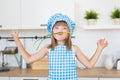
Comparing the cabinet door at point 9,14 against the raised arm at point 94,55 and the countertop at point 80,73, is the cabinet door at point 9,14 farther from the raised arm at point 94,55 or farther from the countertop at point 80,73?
the raised arm at point 94,55

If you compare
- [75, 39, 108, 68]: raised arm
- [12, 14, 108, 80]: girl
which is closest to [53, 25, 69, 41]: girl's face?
[12, 14, 108, 80]: girl

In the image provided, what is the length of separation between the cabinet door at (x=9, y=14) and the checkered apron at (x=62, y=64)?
1.12 metres

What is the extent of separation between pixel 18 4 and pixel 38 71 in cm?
82

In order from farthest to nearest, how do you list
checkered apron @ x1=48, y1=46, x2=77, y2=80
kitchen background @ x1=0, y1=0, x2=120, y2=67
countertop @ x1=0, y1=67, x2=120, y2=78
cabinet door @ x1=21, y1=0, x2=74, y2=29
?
kitchen background @ x1=0, y1=0, x2=120, y2=67, cabinet door @ x1=21, y1=0, x2=74, y2=29, countertop @ x1=0, y1=67, x2=120, y2=78, checkered apron @ x1=48, y1=46, x2=77, y2=80

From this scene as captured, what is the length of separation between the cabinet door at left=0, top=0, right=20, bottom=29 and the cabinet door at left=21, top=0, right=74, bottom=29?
0.24ft

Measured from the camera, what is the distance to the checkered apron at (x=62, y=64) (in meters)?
1.87

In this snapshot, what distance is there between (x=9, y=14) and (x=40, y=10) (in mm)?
373

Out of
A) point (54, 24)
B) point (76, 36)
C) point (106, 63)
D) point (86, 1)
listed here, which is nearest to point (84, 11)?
point (86, 1)

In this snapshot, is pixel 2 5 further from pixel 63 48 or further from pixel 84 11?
pixel 63 48

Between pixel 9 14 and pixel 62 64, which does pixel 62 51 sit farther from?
pixel 9 14

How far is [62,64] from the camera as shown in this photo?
6.18 feet

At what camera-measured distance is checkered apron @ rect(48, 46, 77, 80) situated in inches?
73.6

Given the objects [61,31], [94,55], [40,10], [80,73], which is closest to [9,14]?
[40,10]

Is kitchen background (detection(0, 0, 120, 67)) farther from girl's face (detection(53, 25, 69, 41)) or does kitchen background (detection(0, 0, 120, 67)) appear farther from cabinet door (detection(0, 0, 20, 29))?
girl's face (detection(53, 25, 69, 41))
